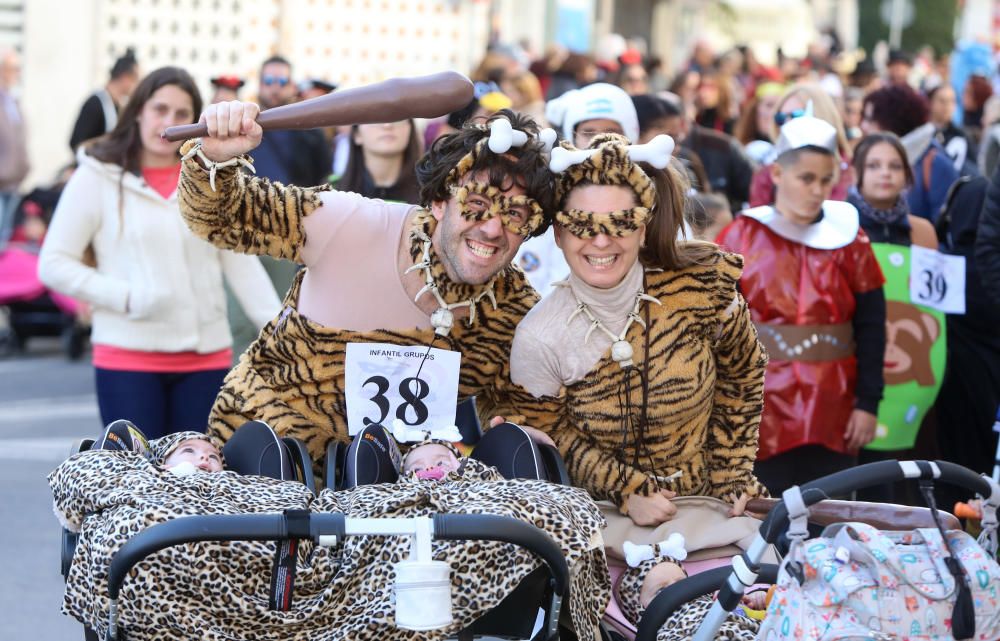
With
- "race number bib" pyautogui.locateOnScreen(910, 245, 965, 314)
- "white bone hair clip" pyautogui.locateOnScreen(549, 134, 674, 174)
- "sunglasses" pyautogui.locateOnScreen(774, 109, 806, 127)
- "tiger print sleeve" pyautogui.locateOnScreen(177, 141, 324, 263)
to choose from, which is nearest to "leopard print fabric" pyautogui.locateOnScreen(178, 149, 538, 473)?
"tiger print sleeve" pyautogui.locateOnScreen(177, 141, 324, 263)

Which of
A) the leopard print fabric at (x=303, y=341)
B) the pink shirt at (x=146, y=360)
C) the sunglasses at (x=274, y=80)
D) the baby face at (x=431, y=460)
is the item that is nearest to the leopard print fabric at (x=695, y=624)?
the baby face at (x=431, y=460)

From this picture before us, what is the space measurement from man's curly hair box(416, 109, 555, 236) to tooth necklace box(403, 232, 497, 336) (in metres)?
0.15

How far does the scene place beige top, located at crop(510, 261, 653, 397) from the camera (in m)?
3.99

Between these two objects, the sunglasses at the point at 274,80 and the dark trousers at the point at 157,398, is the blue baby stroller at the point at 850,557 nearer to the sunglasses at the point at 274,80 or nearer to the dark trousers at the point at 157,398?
the dark trousers at the point at 157,398

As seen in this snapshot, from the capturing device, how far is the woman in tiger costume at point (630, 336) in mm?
3932

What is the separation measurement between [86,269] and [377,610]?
313cm

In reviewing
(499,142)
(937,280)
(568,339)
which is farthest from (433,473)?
(937,280)

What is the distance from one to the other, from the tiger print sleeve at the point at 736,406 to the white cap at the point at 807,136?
5.19 ft

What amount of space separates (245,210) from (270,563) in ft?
4.09

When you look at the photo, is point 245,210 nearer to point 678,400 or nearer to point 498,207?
point 498,207

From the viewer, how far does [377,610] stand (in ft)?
10.5

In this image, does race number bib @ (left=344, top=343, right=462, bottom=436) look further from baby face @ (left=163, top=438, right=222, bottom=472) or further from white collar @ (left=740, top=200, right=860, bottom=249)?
white collar @ (left=740, top=200, right=860, bottom=249)

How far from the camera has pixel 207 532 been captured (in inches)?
120

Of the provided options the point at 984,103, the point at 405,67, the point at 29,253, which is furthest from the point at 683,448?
the point at 405,67
